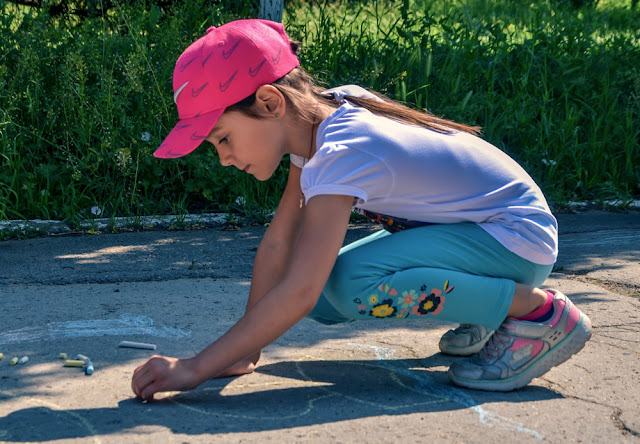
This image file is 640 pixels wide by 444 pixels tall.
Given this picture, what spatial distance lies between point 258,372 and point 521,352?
76 centimetres

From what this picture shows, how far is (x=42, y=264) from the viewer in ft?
11.7

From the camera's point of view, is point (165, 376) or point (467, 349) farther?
point (467, 349)

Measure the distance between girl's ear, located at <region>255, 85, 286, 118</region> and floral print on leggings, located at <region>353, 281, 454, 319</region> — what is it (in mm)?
535

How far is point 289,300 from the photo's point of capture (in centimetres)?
193

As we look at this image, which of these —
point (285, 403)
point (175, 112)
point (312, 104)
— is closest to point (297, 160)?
point (312, 104)

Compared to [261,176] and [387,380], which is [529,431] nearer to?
[387,380]

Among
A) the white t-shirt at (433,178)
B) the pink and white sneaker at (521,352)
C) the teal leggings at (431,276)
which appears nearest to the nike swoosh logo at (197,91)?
the white t-shirt at (433,178)

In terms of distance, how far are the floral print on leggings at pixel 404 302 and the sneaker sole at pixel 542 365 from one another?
240 mm

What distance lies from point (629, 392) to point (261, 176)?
1185 mm

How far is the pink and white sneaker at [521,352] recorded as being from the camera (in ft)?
7.26

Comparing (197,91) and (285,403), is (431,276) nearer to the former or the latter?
(285,403)

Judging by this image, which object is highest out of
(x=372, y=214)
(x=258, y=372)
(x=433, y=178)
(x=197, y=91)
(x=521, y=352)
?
→ (x=197, y=91)

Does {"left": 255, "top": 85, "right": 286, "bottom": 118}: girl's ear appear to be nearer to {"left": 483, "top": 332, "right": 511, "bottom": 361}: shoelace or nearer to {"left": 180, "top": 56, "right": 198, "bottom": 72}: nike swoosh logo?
{"left": 180, "top": 56, "right": 198, "bottom": 72}: nike swoosh logo

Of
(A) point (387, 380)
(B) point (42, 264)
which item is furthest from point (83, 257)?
(A) point (387, 380)
